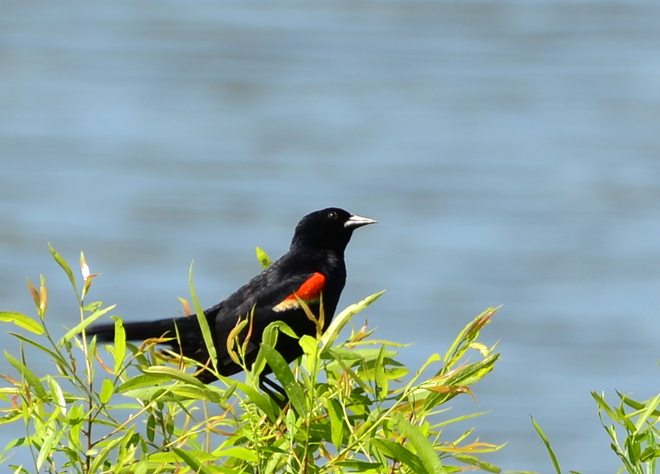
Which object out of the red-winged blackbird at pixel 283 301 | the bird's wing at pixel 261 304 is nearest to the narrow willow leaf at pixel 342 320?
the red-winged blackbird at pixel 283 301

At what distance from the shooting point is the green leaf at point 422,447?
2.47 feet

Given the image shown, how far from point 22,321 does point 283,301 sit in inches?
46.2

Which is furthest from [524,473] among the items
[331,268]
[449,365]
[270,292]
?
[331,268]

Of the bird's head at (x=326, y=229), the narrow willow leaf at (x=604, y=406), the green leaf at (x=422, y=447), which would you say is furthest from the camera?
the bird's head at (x=326, y=229)

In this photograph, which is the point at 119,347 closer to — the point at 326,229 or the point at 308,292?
the point at 308,292

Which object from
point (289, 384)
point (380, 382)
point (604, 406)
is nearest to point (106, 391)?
point (289, 384)

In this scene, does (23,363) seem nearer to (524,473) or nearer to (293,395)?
(293,395)

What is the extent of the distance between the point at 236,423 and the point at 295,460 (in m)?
0.11

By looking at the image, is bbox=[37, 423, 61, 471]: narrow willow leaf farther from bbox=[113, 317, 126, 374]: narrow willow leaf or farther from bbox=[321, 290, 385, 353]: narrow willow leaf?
bbox=[321, 290, 385, 353]: narrow willow leaf

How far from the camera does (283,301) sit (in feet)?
6.69

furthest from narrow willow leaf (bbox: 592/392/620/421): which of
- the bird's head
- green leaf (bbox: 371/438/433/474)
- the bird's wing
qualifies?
the bird's head

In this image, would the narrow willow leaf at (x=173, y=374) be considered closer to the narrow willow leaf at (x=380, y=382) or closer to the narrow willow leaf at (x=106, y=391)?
the narrow willow leaf at (x=106, y=391)

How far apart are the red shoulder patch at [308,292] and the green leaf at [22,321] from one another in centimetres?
113

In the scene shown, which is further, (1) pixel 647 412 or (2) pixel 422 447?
(1) pixel 647 412
